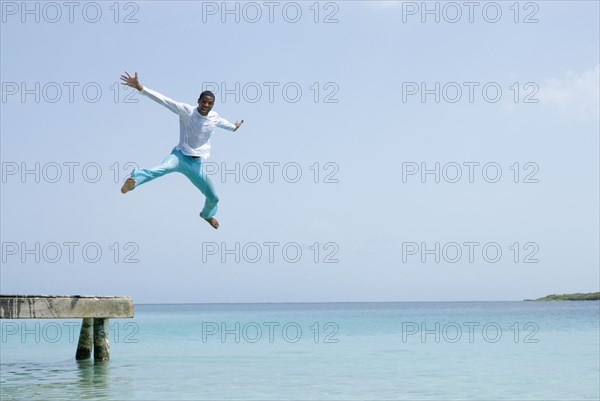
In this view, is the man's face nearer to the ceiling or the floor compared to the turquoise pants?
nearer to the ceiling

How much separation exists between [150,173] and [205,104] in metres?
1.50

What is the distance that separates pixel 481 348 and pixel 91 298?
23018 millimetres

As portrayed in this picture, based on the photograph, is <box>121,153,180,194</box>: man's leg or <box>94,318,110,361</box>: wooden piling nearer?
<box>121,153,180,194</box>: man's leg

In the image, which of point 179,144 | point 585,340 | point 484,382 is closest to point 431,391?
point 484,382

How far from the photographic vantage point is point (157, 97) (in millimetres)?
14516

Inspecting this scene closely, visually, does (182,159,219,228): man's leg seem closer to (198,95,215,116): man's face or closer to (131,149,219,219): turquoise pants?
(131,149,219,219): turquoise pants

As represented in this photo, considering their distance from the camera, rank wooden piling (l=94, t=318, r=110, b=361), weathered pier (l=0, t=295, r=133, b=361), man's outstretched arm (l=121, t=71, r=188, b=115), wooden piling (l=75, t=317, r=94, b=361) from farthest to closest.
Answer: wooden piling (l=75, t=317, r=94, b=361), wooden piling (l=94, t=318, r=110, b=361), weathered pier (l=0, t=295, r=133, b=361), man's outstretched arm (l=121, t=71, r=188, b=115)

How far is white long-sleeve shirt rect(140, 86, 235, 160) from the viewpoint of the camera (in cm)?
1477

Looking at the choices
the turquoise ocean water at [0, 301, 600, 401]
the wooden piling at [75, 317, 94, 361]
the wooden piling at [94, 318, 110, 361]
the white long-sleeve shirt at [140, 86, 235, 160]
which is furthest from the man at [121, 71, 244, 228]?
the wooden piling at [75, 317, 94, 361]

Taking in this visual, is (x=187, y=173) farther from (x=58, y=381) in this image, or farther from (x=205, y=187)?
(x=58, y=381)

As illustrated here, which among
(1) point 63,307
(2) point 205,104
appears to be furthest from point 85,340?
(2) point 205,104

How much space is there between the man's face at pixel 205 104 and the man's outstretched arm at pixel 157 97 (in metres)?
0.26

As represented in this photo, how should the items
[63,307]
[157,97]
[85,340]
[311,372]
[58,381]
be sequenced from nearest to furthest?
[157,97] < [63,307] < [58,381] < [311,372] < [85,340]

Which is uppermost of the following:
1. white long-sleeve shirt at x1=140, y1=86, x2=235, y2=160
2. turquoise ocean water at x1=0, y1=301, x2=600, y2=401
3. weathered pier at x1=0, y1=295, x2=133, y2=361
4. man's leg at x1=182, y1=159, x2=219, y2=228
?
white long-sleeve shirt at x1=140, y1=86, x2=235, y2=160
